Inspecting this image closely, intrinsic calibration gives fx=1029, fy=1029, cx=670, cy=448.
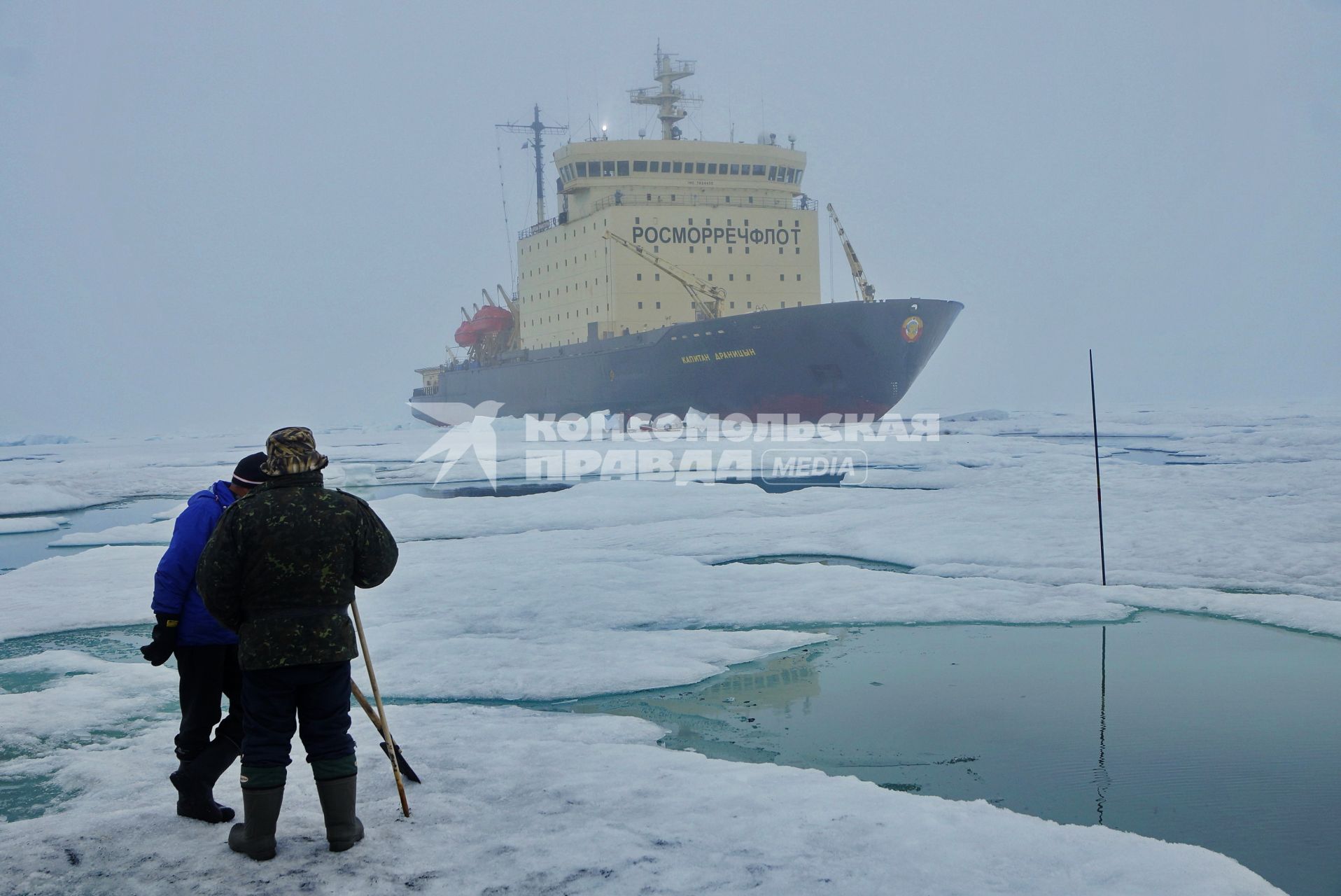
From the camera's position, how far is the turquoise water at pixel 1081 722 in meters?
3.70

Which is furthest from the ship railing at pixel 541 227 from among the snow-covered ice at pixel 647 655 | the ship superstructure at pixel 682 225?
the snow-covered ice at pixel 647 655

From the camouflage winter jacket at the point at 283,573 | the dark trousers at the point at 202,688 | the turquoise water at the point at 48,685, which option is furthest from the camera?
the turquoise water at the point at 48,685

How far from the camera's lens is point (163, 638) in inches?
129

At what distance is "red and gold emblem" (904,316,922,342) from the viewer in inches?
1182

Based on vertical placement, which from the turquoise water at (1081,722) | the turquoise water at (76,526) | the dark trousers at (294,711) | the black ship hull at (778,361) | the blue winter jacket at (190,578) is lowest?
the turquoise water at (1081,722)

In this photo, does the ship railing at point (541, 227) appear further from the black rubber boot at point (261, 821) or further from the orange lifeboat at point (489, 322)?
the black rubber boot at point (261, 821)

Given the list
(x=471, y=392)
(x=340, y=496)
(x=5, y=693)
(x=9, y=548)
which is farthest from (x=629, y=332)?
(x=340, y=496)

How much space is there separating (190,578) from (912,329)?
28.5 meters

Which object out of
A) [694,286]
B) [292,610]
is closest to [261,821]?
[292,610]

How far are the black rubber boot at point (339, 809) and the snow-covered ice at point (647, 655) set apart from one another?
0.06 meters

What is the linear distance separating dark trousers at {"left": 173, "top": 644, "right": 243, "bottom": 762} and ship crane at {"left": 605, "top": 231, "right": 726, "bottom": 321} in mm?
28751

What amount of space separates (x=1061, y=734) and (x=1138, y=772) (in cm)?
52

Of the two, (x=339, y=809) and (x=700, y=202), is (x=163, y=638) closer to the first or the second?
(x=339, y=809)

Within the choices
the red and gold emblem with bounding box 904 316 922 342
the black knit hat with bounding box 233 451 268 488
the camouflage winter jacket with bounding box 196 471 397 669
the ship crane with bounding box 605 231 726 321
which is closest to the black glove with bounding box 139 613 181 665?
the camouflage winter jacket with bounding box 196 471 397 669
